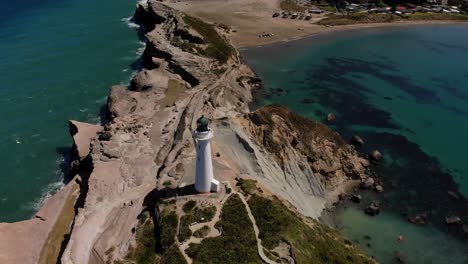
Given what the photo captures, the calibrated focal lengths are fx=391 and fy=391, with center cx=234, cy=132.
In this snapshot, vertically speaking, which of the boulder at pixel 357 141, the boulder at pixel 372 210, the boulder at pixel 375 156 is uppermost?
the boulder at pixel 357 141

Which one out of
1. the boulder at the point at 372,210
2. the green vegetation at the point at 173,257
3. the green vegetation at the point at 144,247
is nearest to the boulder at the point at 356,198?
the boulder at the point at 372,210

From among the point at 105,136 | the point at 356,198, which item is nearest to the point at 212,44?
the point at 105,136

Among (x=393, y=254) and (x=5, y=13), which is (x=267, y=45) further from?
(x=5, y=13)

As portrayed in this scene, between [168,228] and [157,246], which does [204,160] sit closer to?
[168,228]

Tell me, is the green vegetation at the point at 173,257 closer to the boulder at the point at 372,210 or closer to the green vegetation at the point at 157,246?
the green vegetation at the point at 157,246

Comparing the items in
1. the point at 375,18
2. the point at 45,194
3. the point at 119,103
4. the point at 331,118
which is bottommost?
the point at 45,194
